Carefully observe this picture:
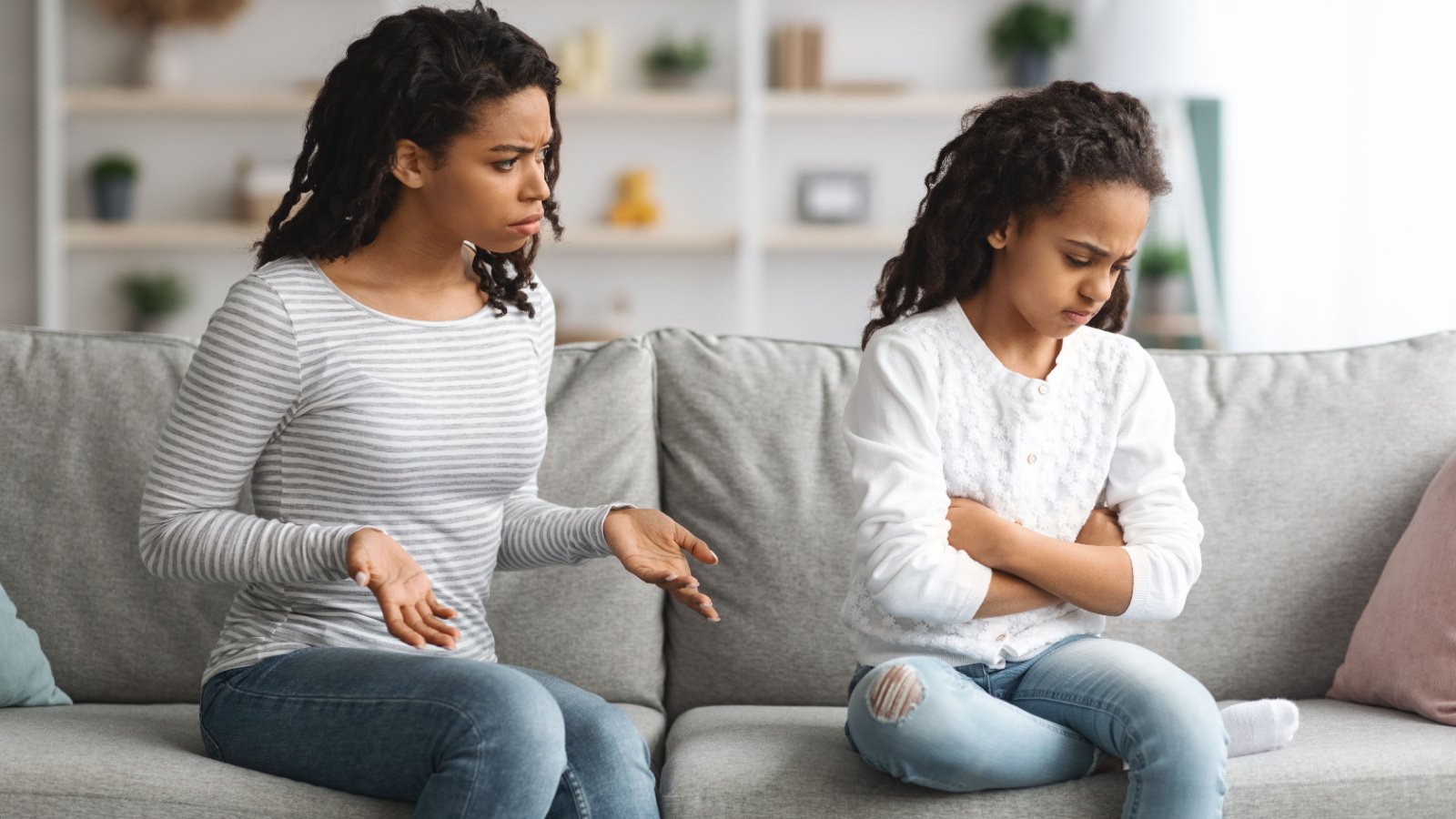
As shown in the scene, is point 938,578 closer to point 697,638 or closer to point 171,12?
point 697,638

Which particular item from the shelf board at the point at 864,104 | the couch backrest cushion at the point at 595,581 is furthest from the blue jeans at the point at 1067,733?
the shelf board at the point at 864,104

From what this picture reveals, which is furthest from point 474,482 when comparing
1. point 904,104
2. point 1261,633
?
point 904,104

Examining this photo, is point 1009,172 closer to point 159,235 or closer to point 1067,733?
point 1067,733

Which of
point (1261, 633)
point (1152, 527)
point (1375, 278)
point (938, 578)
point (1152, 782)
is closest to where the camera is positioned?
point (1152, 782)

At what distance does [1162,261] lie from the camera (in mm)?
4570

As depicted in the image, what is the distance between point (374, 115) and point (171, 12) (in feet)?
A: 12.6

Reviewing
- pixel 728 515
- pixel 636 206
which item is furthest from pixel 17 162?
pixel 728 515

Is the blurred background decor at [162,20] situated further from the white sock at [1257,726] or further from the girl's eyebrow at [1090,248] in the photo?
the white sock at [1257,726]

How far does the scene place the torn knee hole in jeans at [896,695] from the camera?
51.3 inches

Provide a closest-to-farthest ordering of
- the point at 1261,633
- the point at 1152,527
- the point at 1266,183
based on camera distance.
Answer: the point at 1152,527
the point at 1261,633
the point at 1266,183

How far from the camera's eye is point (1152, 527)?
1.53 metres

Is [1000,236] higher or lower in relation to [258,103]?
lower

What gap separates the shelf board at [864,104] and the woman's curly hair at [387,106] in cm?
335

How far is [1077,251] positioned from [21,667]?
1276 millimetres
